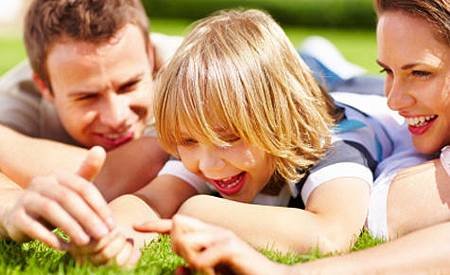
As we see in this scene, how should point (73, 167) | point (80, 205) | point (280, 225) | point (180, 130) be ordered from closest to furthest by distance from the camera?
point (80, 205)
point (280, 225)
point (180, 130)
point (73, 167)

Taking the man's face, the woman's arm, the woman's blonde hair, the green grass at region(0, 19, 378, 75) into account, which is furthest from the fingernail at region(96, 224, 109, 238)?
the green grass at region(0, 19, 378, 75)

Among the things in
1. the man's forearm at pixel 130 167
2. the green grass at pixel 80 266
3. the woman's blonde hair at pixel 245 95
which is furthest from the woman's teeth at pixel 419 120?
the man's forearm at pixel 130 167

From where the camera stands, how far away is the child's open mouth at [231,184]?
3309mm

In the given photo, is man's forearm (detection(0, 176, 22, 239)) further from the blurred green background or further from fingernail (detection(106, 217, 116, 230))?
the blurred green background

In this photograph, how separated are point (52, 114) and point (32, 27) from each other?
43cm

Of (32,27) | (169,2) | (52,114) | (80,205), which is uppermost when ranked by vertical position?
(80,205)

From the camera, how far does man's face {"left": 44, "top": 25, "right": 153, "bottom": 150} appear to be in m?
4.04

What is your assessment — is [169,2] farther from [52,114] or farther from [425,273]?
[425,273]

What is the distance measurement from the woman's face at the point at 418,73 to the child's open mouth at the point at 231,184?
23.1 inches

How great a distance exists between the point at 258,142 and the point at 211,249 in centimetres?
82

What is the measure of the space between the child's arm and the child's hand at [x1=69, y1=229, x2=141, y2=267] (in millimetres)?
456

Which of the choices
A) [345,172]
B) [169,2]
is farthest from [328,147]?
[169,2]

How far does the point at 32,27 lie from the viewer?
4340mm

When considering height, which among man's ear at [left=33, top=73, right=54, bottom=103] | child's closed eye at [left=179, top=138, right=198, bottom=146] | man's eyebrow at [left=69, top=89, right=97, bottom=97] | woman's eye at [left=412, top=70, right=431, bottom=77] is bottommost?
man's ear at [left=33, top=73, right=54, bottom=103]
